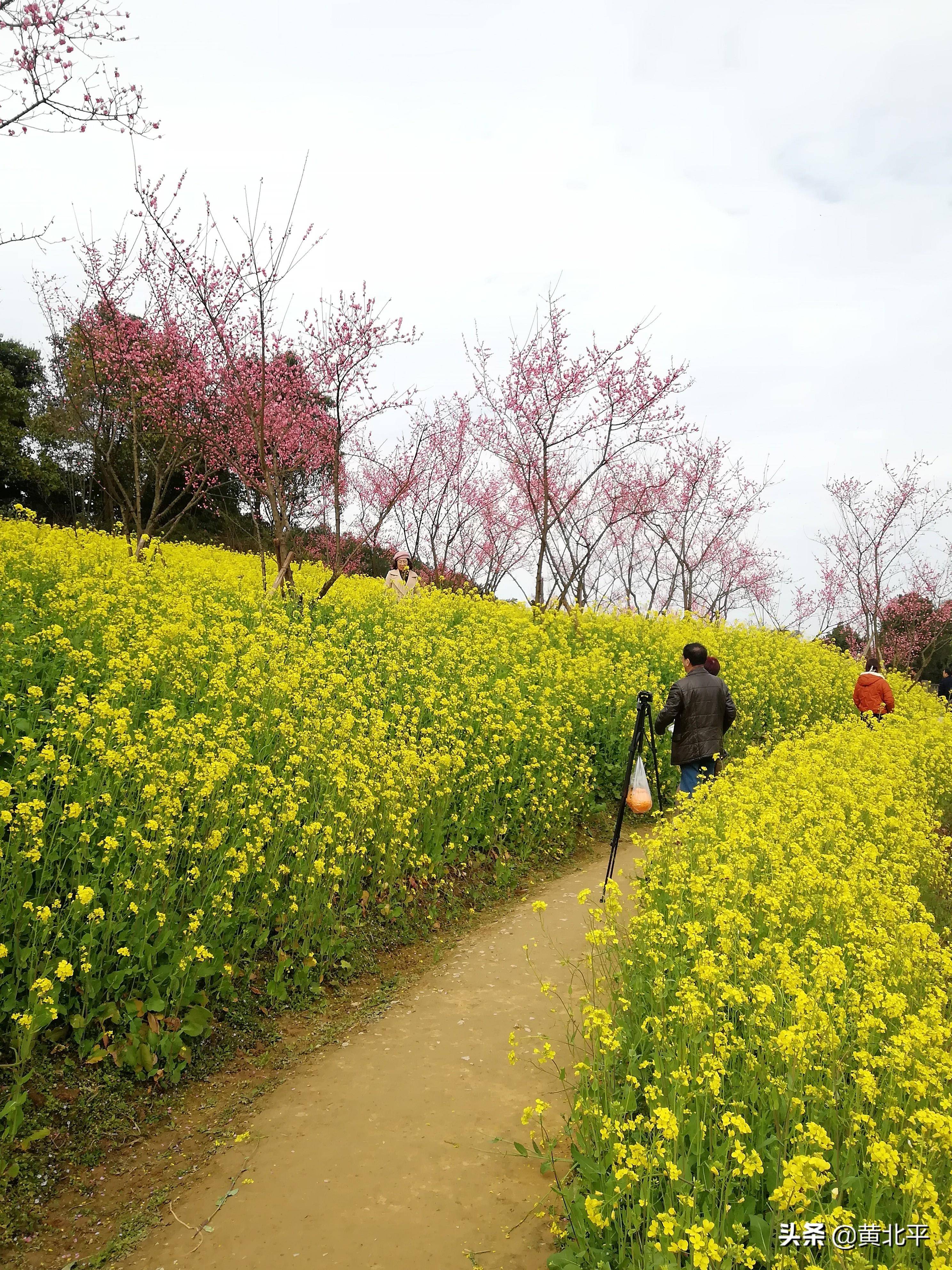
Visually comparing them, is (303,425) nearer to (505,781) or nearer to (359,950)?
(505,781)

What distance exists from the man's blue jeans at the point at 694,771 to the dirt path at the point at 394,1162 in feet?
13.8

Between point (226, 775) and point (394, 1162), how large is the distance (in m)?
2.65

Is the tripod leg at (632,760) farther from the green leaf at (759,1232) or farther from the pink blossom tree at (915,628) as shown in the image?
the pink blossom tree at (915,628)

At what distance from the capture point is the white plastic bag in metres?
7.30

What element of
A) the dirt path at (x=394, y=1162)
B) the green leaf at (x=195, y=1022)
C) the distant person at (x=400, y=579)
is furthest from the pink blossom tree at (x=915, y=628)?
the green leaf at (x=195, y=1022)

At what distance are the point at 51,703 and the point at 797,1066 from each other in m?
5.50

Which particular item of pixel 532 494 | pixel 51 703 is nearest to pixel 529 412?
pixel 532 494

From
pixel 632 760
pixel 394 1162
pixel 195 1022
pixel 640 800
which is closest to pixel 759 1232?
pixel 394 1162

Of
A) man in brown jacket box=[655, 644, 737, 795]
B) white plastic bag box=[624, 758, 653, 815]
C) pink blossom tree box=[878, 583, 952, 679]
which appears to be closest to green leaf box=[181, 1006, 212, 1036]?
white plastic bag box=[624, 758, 653, 815]

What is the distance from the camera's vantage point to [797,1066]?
329 centimetres

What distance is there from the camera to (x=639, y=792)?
7387mm

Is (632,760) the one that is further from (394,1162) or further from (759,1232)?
(759,1232)

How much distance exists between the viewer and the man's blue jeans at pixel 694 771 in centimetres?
927

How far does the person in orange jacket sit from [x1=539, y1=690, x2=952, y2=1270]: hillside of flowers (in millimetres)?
8068
